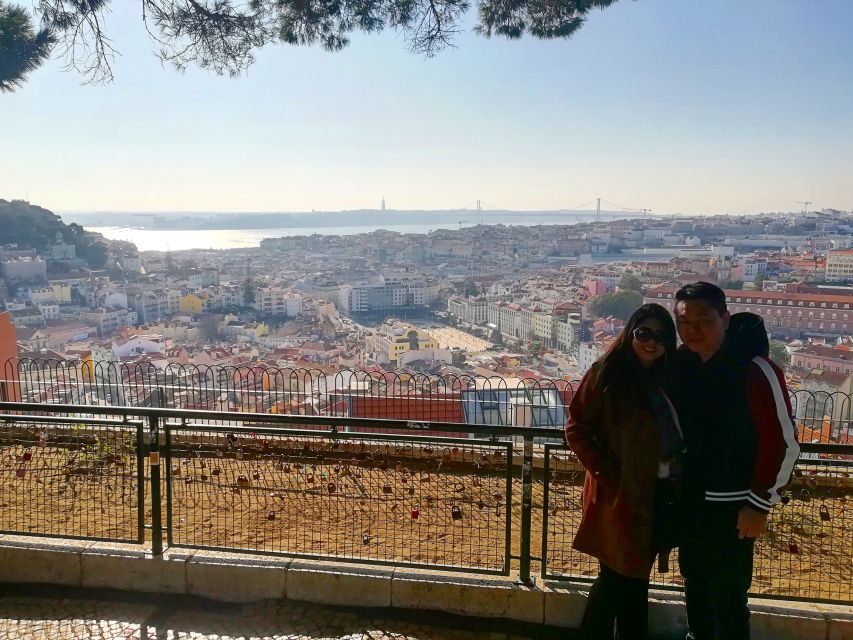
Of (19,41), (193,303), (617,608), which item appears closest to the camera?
(617,608)

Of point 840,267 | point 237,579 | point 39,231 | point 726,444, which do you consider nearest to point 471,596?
point 237,579

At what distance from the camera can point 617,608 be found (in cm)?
228

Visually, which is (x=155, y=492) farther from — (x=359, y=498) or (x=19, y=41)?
(x=19, y=41)

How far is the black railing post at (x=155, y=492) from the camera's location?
10.5 ft

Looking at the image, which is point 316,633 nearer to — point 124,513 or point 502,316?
point 124,513

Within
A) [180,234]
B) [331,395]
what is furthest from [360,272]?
[180,234]

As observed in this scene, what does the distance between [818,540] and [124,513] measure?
4.49 m

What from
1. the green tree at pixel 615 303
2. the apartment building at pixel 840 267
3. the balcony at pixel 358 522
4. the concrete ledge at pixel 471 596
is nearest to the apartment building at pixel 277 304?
the green tree at pixel 615 303

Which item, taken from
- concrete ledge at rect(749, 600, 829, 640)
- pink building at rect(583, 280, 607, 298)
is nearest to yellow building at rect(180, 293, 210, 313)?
pink building at rect(583, 280, 607, 298)

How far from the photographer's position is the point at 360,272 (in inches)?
2052

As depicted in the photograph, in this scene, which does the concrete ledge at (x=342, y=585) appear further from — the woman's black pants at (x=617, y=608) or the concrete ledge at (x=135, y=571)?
the woman's black pants at (x=617, y=608)

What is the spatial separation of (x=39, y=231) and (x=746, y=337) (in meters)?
46.4

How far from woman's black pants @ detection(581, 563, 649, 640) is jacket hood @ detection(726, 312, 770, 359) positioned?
34.3 inches

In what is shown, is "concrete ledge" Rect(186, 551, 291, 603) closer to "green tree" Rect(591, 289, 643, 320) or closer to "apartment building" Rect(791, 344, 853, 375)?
"apartment building" Rect(791, 344, 853, 375)
